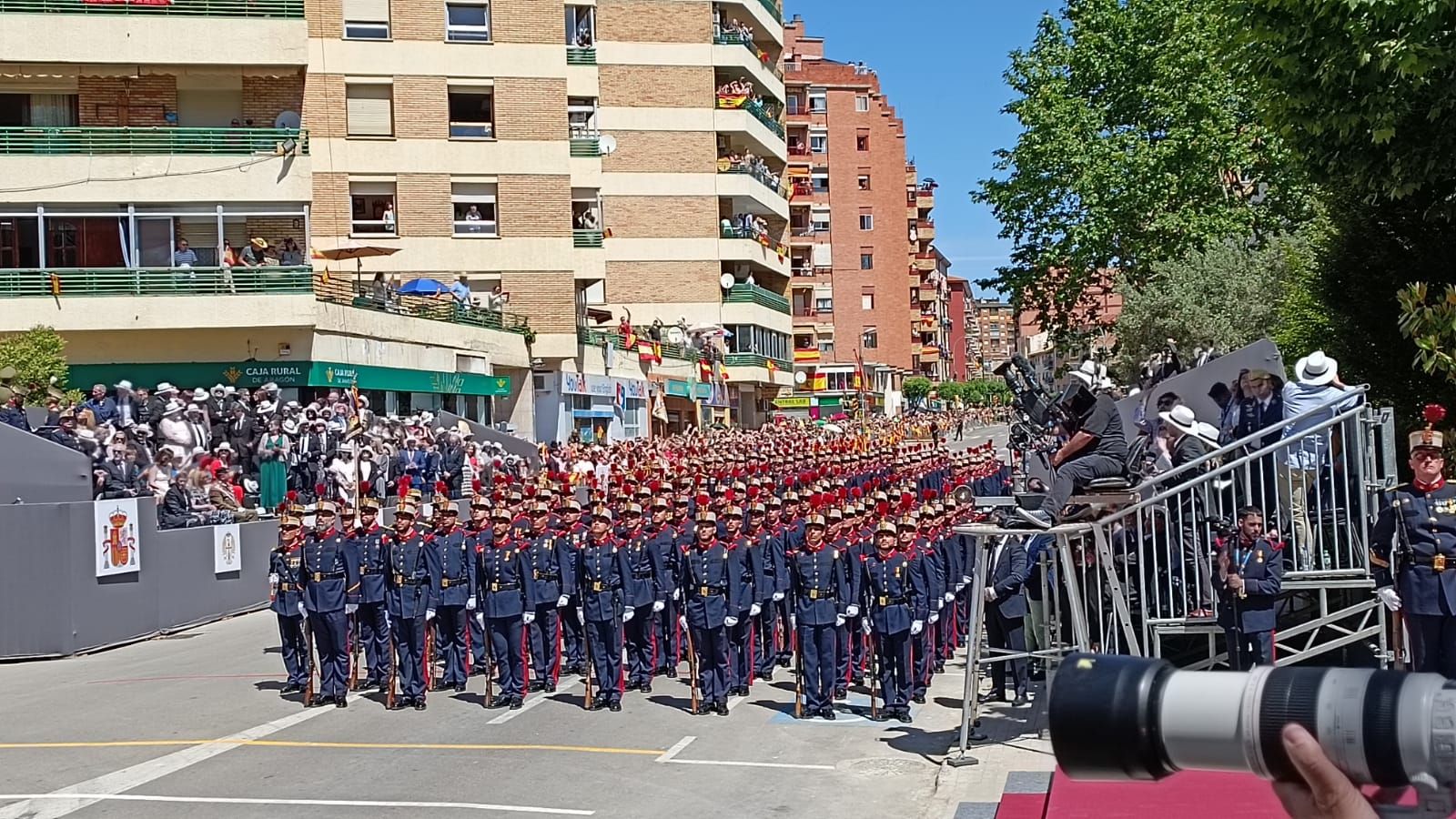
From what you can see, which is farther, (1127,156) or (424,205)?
(424,205)

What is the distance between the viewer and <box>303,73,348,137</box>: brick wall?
4062 cm

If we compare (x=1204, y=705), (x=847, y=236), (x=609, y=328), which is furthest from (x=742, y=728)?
(x=847, y=236)

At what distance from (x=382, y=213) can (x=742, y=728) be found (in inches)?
1203

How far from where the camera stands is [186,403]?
2578 cm

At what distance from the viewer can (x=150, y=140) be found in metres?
32.9

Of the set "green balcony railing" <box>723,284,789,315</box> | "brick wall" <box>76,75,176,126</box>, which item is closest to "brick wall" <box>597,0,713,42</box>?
"green balcony railing" <box>723,284,789,315</box>

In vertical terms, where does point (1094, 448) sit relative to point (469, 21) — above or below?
below

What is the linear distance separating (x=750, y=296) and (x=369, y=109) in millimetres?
21261

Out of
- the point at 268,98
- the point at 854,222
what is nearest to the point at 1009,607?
the point at 268,98

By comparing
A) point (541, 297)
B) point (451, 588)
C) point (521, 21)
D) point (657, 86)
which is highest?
point (657, 86)

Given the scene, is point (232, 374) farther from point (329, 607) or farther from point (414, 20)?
point (329, 607)

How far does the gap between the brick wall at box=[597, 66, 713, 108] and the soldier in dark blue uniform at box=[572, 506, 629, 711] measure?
136ft

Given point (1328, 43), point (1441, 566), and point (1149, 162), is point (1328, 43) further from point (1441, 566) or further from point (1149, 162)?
point (1149, 162)

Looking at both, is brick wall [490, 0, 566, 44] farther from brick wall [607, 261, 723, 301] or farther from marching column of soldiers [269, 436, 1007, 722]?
marching column of soldiers [269, 436, 1007, 722]
